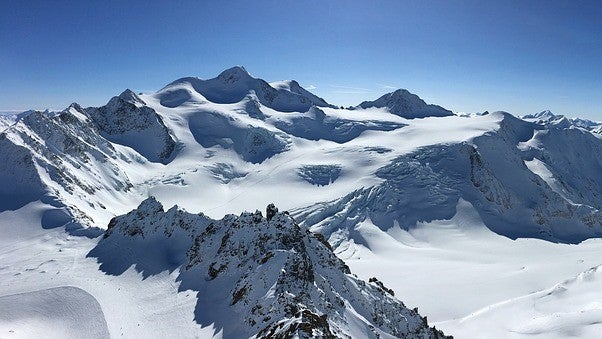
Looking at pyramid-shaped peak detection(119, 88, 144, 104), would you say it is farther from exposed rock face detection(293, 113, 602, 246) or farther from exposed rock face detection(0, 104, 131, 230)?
exposed rock face detection(293, 113, 602, 246)

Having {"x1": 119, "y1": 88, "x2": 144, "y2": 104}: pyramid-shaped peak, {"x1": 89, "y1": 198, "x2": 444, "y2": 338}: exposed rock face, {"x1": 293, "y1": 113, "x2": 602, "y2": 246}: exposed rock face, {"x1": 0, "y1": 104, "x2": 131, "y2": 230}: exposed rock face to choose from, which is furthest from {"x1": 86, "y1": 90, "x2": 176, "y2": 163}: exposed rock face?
{"x1": 89, "y1": 198, "x2": 444, "y2": 338}: exposed rock face

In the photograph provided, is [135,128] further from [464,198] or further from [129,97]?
[464,198]

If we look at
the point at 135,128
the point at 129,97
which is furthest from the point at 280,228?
the point at 129,97

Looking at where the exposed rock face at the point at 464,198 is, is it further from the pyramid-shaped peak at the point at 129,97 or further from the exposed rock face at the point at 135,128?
the pyramid-shaped peak at the point at 129,97

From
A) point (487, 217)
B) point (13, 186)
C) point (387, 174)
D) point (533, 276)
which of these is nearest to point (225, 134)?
point (387, 174)

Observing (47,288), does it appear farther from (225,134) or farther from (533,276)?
(225,134)

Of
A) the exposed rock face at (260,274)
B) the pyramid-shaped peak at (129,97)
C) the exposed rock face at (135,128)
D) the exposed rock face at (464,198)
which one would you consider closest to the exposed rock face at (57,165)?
the exposed rock face at (135,128)
